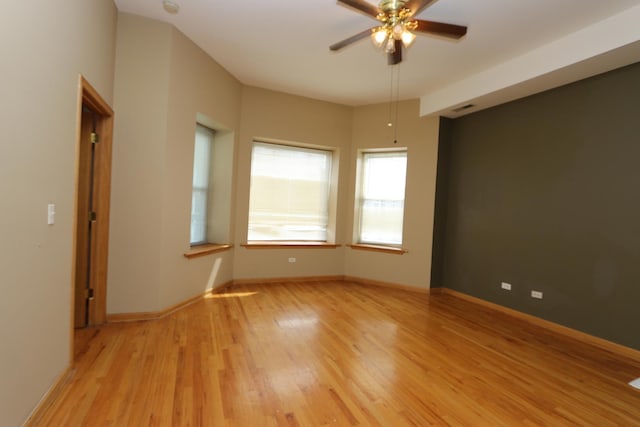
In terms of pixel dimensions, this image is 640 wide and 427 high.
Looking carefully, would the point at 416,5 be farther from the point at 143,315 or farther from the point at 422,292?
the point at 422,292

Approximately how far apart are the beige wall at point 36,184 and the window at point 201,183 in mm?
1918

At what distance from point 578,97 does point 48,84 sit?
15.0ft

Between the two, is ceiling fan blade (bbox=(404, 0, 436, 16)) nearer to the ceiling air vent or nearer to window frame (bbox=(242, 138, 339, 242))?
the ceiling air vent

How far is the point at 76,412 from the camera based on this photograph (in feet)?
5.63

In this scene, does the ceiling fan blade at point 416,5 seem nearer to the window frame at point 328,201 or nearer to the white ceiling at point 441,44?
the white ceiling at point 441,44

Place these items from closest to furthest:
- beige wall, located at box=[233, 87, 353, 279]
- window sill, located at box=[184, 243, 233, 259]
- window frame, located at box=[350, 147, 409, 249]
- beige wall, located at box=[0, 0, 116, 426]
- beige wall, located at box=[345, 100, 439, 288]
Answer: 1. beige wall, located at box=[0, 0, 116, 426]
2. window sill, located at box=[184, 243, 233, 259]
3. beige wall, located at box=[233, 87, 353, 279]
4. beige wall, located at box=[345, 100, 439, 288]
5. window frame, located at box=[350, 147, 409, 249]

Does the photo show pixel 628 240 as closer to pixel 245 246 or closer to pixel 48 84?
pixel 245 246

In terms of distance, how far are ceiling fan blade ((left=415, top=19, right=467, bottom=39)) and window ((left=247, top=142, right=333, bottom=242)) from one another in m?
2.94

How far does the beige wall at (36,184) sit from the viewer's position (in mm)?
1387

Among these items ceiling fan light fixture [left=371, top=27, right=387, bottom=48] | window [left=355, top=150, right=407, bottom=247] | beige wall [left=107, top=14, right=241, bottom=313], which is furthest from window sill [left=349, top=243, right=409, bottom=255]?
ceiling fan light fixture [left=371, top=27, right=387, bottom=48]

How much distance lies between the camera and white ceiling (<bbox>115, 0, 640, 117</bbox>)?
2.54 metres

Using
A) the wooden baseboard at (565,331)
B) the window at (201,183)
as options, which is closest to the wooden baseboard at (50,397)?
the window at (201,183)

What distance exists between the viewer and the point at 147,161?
117 inches

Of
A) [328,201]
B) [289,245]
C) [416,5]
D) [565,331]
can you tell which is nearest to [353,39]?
[416,5]
